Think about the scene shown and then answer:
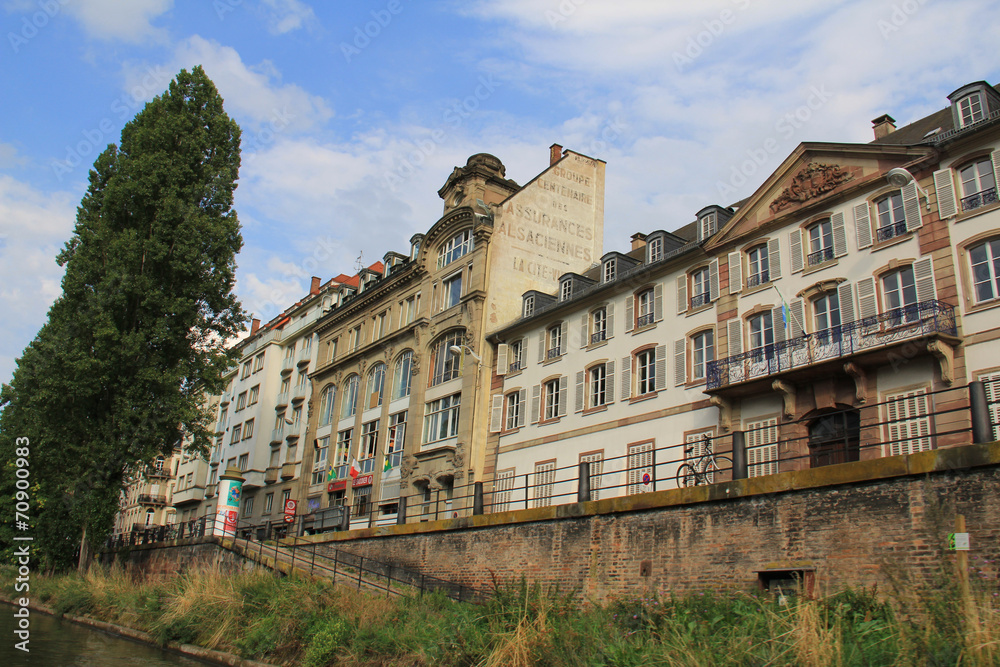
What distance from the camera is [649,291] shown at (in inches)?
1003

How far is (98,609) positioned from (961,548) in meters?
20.8

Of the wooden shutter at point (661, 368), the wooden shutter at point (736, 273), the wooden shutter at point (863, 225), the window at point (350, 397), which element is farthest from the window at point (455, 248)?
the wooden shutter at point (863, 225)

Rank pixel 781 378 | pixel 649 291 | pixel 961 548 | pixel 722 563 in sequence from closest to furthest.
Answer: pixel 961 548
pixel 722 563
pixel 781 378
pixel 649 291

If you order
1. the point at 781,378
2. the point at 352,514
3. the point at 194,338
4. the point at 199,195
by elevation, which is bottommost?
the point at 352,514

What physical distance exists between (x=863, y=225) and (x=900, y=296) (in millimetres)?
2155

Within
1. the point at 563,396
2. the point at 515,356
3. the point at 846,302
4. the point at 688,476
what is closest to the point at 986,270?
the point at 846,302

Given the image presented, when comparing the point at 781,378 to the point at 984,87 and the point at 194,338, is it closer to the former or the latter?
the point at 984,87

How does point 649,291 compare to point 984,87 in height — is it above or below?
below

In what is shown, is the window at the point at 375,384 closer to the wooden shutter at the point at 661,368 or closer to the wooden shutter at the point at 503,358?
the wooden shutter at the point at 503,358

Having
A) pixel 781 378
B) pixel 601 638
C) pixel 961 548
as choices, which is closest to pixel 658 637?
pixel 601 638

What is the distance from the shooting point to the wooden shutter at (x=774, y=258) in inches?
847

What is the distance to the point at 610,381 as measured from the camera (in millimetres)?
25531

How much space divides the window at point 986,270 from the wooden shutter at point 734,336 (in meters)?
5.85

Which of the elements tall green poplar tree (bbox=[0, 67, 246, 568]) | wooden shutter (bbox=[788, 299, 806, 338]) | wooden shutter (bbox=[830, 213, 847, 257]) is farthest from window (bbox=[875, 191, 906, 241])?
tall green poplar tree (bbox=[0, 67, 246, 568])
